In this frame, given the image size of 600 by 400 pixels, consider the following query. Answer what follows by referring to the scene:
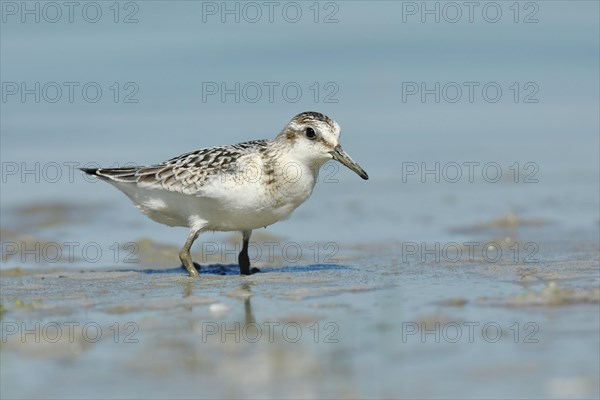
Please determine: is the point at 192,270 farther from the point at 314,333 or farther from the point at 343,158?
the point at 314,333

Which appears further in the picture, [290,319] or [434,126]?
[434,126]

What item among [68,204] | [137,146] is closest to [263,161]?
[68,204]

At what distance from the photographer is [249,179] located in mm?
10688

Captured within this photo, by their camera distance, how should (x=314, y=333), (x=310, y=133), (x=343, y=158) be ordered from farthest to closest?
(x=310, y=133) < (x=343, y=158) < (x=314, y=333)

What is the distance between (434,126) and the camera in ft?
71.9

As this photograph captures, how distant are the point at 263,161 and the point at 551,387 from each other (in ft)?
17.4

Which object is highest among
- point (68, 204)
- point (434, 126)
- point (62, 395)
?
point (434, 126)

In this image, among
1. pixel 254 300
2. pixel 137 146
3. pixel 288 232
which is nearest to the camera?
pixel 254 300

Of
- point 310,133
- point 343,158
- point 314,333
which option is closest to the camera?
point 314,333

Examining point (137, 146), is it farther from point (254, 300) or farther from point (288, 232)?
point (254, 300)

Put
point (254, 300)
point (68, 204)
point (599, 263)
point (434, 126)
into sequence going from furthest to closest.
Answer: point (434, 126) → point (68, 204) → point (599, 263) → point (254, 300)

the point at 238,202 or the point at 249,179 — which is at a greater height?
the point at 249,179

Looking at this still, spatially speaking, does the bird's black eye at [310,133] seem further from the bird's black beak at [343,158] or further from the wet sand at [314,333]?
the wet sand at [314,333]

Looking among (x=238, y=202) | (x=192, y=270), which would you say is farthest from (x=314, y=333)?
(x=192, y=270)
